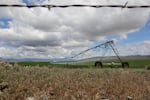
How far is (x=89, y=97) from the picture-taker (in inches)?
339

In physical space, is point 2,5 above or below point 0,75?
above

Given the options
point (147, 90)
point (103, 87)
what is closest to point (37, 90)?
point (103, 87)

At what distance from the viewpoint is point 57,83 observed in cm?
1014

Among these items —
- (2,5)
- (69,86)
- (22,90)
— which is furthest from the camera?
(69,86)

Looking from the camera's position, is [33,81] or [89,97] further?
[33,81]

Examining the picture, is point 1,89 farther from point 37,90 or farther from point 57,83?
point 57,83

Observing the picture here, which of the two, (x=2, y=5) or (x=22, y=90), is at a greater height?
(x=2, y=5)

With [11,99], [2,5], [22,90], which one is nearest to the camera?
[2,5]

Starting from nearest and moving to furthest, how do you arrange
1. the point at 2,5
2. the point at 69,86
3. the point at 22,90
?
the point at 2,5, the point at 22,90, the point at 69,86

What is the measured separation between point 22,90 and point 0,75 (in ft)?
5.30

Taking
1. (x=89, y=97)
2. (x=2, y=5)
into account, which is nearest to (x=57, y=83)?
(x=89, y=97)

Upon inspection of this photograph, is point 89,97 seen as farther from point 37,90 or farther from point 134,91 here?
point 134,91

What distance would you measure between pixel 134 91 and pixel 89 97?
2024 millimetres

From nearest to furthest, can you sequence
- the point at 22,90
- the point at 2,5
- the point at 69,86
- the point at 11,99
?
the point at 2,5 < the point at 11,99 < the point at 22,90 < the point at 69,86
